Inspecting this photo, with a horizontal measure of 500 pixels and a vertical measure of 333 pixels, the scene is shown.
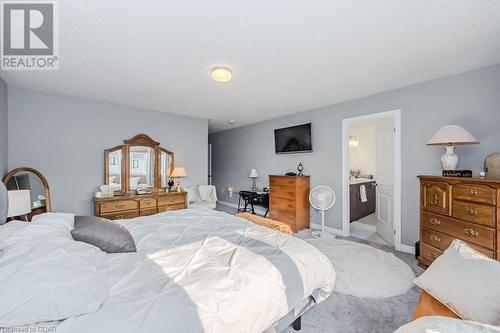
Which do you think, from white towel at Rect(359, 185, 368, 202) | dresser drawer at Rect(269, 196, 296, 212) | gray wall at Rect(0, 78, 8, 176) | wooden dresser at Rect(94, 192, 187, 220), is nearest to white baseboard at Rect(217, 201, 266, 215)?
dresser drawer at Rect(269, 196, 296, 212)

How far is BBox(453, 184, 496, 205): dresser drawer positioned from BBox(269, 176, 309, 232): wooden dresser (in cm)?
224

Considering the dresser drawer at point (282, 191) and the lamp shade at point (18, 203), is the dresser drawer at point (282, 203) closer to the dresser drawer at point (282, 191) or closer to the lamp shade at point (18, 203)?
the dresser drawer at point (282, 191)

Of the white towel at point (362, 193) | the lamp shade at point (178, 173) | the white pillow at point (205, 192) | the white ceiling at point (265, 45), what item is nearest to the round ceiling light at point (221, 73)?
the white ceiling at point (265, 45)

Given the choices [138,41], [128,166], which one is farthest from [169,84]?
[128,166]

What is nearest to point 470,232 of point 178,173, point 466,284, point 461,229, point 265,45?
point 461,229

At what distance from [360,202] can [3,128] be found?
243 inches

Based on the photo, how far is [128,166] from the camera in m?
3.89

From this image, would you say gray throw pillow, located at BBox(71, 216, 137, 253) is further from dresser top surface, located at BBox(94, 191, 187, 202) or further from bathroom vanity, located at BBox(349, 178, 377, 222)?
bathroom vanity, located at BBox(349, 178, 377, 222)

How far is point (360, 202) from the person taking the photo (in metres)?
4.64

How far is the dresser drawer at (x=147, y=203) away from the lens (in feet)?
12.0

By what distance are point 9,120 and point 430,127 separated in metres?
5.86

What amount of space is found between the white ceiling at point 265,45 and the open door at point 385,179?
3.22 ft

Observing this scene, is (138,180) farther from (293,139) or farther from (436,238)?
(436,238)

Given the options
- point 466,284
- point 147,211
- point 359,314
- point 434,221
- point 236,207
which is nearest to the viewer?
point 466,284
